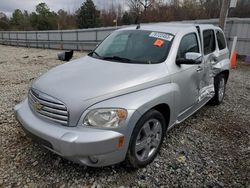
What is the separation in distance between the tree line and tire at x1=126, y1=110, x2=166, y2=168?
27.1 m

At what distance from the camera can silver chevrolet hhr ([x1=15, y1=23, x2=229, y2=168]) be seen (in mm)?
2072

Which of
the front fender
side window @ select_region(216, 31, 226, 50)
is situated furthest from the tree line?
the front fender

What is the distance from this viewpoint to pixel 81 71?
8.80 feet

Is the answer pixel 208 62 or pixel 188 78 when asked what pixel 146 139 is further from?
pixel 208 62

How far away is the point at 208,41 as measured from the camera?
4004mm

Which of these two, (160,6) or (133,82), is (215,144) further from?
(160,6)

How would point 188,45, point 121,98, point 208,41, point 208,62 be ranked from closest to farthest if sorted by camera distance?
point 121,98
point 188,45
point 208,62
point 208,41

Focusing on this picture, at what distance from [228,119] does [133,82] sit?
2.74 meters

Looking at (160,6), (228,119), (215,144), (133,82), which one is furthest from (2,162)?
(160,6)

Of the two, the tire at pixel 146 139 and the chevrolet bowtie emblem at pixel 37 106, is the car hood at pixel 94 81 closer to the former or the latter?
the chevrolet bowtie emblem at pixel 37 106

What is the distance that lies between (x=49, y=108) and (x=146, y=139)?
1222 millimetres

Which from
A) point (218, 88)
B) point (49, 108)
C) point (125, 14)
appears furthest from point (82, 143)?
point (125, 14)

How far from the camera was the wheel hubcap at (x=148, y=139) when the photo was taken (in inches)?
98.0

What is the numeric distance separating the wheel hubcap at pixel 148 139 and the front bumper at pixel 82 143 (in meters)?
0.34
